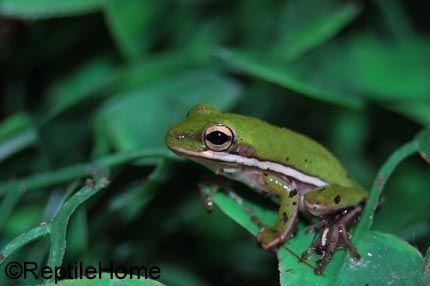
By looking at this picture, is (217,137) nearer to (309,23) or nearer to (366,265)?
(366,265)

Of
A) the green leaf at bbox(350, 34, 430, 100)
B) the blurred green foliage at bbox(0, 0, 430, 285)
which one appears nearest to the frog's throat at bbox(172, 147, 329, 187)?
the blurred green foliage at bbox(0, 0, 430, 285)

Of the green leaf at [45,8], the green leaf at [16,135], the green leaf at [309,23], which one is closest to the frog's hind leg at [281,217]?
the green leaf at [309,23]

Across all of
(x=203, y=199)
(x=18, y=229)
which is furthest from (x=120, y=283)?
(x=18, y=229)

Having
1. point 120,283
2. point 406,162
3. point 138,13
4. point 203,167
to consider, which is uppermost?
point 138,13

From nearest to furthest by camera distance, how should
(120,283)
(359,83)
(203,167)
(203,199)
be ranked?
(120,283) → (203,199) → (203,167) → (359,83)

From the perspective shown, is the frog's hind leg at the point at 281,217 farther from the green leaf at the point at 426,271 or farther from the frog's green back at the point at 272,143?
the green leaf at the point at 426,271

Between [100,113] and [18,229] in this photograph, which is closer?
[18,229]

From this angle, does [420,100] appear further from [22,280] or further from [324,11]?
[22,280]

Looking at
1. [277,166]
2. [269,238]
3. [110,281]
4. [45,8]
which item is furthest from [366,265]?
[45,8]
